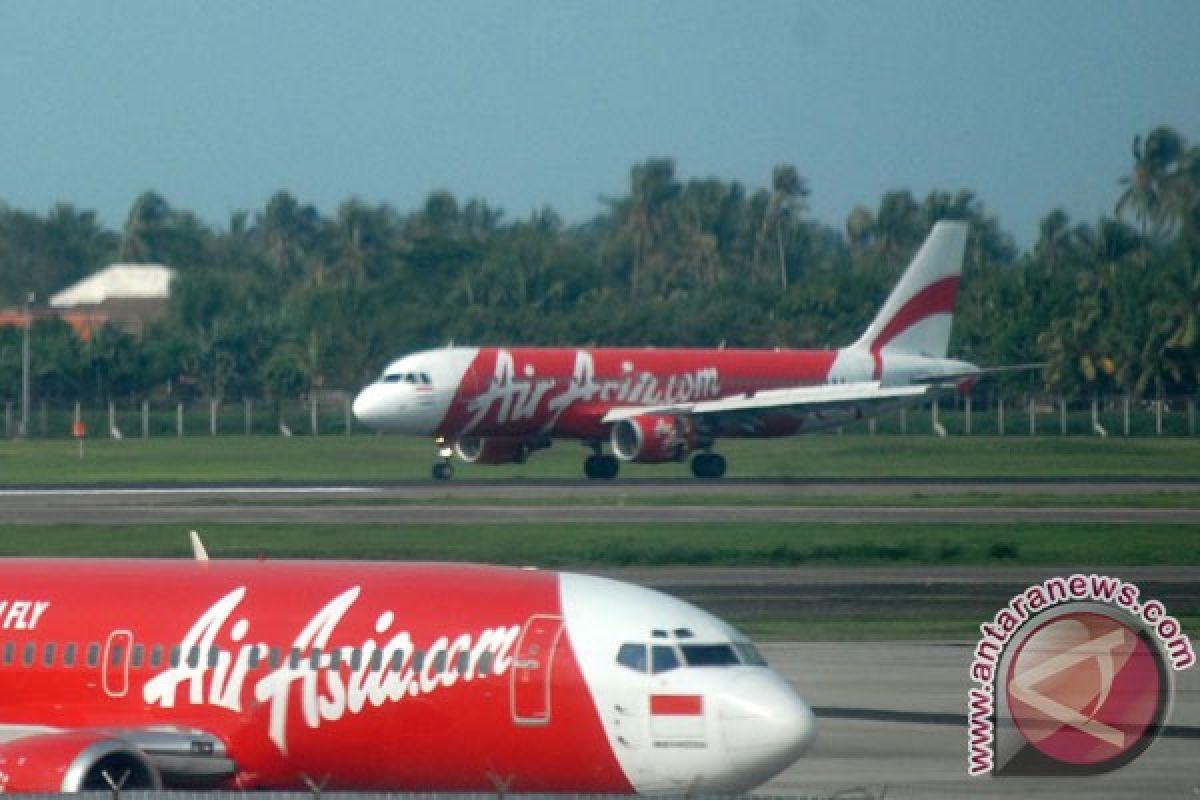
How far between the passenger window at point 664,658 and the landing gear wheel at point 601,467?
62.4 m

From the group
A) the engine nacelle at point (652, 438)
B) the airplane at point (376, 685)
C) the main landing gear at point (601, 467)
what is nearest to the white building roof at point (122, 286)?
the main landing gear at point (601, 467)

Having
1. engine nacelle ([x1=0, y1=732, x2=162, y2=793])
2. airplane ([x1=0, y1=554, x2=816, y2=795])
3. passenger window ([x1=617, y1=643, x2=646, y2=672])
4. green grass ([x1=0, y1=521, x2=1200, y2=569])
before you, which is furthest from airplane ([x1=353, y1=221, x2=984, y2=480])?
passenger window ([x1=617, y1=643, x2=646, y2=672])

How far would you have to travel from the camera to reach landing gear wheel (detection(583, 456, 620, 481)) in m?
85.3

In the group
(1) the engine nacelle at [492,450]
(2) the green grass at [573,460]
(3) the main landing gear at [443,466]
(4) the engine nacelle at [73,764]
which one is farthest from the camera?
(2) the green grass at [573,460]

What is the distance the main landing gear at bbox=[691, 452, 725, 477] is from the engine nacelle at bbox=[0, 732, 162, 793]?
62968 millimetres

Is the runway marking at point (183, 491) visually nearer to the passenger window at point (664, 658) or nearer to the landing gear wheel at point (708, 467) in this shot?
the landing gear wheel at point (708, 467)

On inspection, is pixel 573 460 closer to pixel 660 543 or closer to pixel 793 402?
pixel 793 402

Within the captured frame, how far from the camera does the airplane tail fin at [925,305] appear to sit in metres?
96.2

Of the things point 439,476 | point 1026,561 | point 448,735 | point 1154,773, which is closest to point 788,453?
point 439,476

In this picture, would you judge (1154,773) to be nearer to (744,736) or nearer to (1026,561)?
(744,736)

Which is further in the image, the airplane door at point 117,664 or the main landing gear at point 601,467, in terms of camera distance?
the main landing gear at point 601,467

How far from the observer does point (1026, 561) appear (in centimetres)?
5584

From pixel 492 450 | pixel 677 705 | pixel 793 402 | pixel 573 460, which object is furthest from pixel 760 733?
pixel 573 460

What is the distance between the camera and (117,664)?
24719mm
